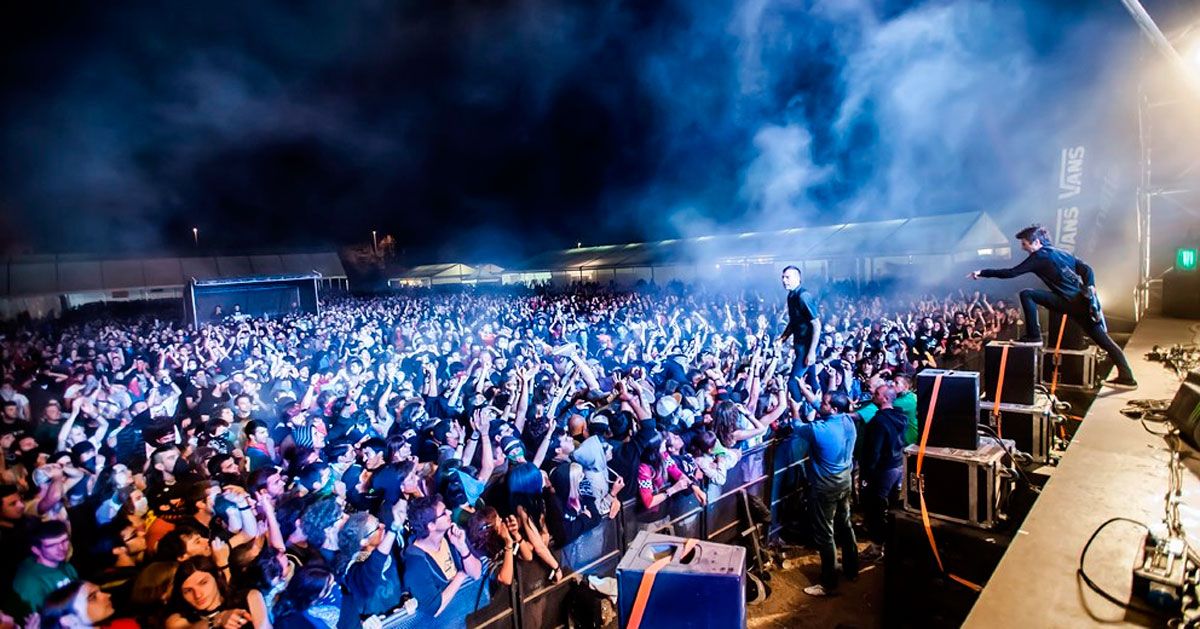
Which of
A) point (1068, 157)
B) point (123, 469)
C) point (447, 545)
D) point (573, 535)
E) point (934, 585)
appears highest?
point (1068, 157)

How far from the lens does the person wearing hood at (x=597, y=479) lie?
3596mm

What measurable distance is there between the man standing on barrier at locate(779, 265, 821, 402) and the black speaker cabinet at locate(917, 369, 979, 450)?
6.77ft

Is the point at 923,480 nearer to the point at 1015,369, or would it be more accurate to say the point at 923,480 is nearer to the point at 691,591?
the point at 1015,369

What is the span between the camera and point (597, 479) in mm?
3633

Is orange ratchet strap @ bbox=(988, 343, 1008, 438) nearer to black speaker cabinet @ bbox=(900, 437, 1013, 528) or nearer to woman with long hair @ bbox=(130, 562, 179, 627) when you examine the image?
black speaker cabinet @ bbox=(900, 437, 1013, 528)

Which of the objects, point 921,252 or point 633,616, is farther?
point 921,252

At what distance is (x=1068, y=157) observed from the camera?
981 cm

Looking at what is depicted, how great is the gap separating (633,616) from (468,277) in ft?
125

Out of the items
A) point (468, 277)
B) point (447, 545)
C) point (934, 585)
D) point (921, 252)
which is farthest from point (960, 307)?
point (468, 277)

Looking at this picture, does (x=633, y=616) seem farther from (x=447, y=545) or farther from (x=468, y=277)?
(x=468, y=277)

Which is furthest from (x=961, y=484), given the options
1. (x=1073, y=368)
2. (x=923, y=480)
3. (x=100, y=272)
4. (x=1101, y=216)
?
(x=100, y=272)

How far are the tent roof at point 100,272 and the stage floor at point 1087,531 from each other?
22.6 metres

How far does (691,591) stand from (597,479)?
1.70 meters

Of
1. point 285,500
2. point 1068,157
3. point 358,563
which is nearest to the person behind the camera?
point 358,563
